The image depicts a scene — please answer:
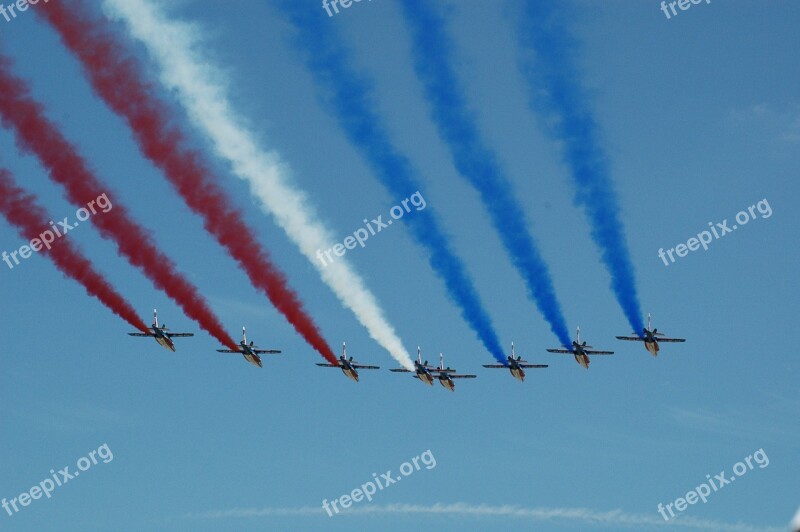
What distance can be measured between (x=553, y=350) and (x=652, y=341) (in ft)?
19.0

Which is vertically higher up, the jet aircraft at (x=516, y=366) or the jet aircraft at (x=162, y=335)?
the jet aircraft at (x=162, y=335)

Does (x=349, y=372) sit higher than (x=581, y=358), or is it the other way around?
(x=349, y=372)

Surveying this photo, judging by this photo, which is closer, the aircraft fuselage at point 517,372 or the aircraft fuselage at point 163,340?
the aircraft fuselage at point 163,340

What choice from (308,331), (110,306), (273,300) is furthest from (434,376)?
(110,306)

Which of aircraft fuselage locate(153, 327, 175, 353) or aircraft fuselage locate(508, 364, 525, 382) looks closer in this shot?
aircraft fuselage locate(153, 327, 175, 353)

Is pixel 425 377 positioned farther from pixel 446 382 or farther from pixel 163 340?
pixel 163 340

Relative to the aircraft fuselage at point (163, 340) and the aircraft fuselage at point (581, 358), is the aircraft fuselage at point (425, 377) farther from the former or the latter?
the aircraft fuselage at point (163, 340)

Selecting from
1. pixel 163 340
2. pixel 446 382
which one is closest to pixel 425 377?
pixel 446 382

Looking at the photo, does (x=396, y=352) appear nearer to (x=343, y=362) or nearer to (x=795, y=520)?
(x=343, y=362)

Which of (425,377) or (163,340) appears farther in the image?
(425,377)

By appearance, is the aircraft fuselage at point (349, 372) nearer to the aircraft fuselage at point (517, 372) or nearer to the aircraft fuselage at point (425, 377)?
the aircraft fuselage at point (425, 377)

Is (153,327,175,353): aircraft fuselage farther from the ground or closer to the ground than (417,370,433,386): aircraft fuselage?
farther from the ground

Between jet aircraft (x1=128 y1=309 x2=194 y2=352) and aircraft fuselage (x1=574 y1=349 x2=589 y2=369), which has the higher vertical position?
jet aircraft (x1=128 y1=309 x2=194 y2=352)

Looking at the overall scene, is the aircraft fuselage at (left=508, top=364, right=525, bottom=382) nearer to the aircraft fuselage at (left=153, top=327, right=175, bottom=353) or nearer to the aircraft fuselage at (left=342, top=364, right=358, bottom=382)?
the aircraft fuselage at (left=342, top=364, right=358, bottom=382)
